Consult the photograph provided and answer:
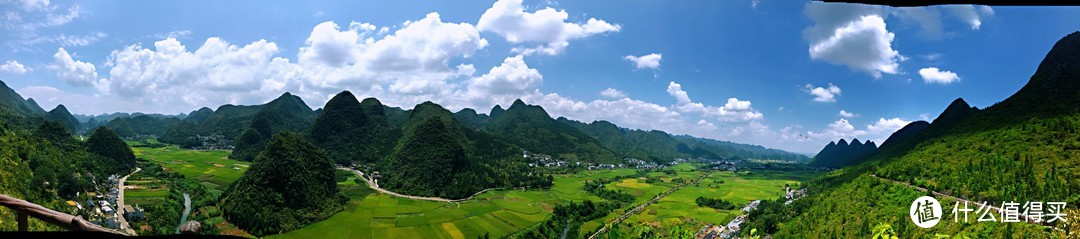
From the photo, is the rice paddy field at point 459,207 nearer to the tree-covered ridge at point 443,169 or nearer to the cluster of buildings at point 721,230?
the cluster of buildings at point 721,230

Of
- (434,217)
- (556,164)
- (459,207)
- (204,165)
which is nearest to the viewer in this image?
(434,217)

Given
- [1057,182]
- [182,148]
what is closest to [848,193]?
[1057,182]

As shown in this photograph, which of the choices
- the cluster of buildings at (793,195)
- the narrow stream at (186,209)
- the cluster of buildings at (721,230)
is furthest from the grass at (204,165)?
the cluster of buildings at (793,195)

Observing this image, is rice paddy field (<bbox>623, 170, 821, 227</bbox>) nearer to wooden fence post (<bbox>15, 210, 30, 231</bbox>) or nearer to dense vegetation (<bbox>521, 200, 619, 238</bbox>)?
dense vegetation (<bbox>521, 200, 619, 238</bbox>)

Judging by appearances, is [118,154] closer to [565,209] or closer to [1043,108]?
[565,209]

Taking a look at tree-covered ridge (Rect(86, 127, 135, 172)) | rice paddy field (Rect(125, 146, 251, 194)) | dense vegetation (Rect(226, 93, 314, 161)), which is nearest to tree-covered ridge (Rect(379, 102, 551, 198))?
rice paddy field (Rect(125, 146, 251, 194))

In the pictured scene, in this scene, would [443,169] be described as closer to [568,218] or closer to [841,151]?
[568,218]

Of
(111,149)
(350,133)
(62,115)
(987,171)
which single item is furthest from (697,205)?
(62,115)
